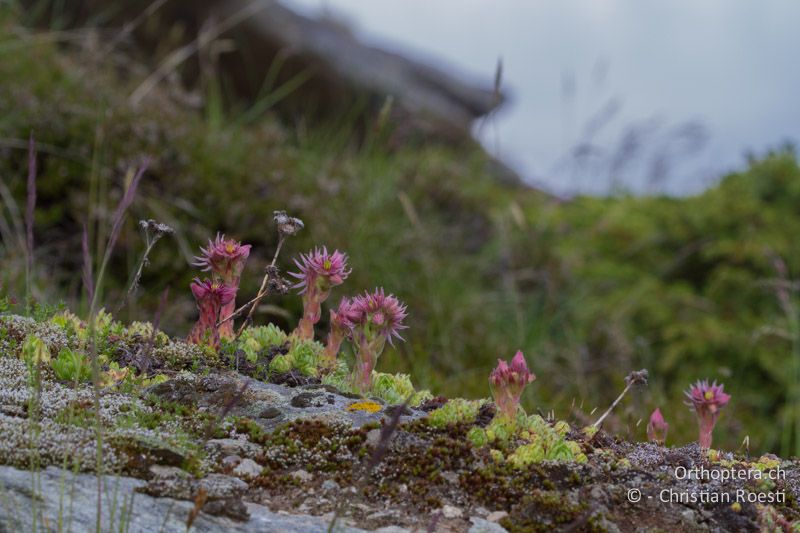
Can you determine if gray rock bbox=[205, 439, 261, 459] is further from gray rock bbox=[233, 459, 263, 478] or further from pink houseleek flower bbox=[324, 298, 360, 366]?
pink houseleek flower bbox=[324, 298, 360, 366]

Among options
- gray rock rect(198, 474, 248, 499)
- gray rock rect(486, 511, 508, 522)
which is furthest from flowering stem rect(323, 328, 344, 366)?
gray rock rect(486, 511, 508, 522)

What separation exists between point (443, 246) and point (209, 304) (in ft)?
19.8

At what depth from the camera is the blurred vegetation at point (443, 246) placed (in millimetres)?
6281

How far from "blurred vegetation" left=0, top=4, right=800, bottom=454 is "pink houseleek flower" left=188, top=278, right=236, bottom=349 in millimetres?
2271

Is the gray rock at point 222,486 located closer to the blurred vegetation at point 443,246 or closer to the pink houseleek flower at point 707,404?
the pink houseleek flower at point 707,404

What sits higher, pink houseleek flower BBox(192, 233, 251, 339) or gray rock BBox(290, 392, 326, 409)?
pink houseleek flower BBox(192, 233, 251, 339)

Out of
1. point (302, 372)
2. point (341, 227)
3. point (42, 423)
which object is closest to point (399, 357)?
point (341, 227)

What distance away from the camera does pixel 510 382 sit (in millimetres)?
2566

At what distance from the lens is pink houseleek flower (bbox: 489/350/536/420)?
8.39 feet

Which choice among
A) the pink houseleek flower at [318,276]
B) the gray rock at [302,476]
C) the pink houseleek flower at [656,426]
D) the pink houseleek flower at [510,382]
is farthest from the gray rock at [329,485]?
the pink houseleek flower at [656,426]

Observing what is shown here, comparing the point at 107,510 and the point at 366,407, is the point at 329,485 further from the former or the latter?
the point at 107,510

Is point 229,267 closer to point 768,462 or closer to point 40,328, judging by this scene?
point 40,328

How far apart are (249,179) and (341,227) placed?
90 centimetres

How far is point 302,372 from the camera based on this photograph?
2.90 meters
